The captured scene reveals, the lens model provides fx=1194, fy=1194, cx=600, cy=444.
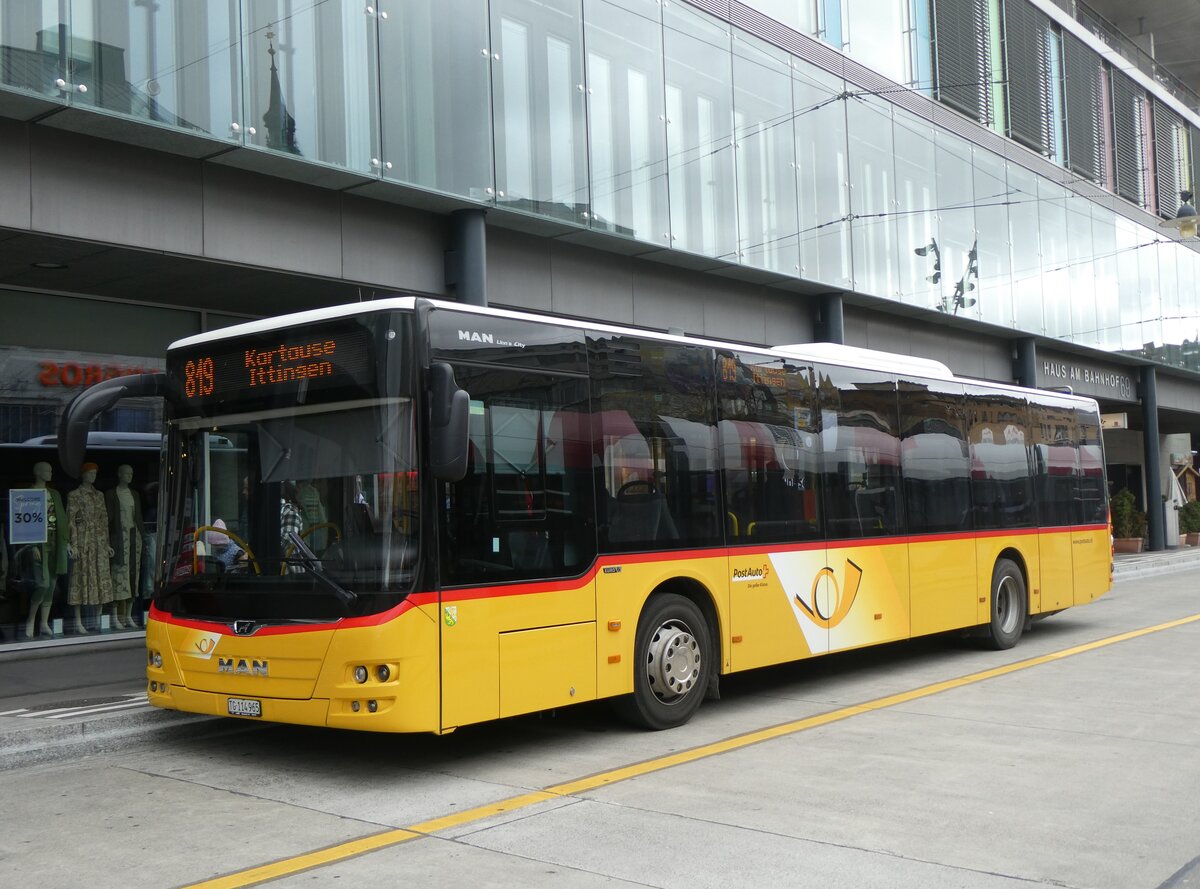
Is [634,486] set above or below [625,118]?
below

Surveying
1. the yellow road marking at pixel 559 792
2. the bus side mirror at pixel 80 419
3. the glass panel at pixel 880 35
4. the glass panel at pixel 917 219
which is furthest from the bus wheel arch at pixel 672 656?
the glass panel at pixel 880 35

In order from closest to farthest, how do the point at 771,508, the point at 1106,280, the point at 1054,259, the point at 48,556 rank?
the point at 771,508 < the point at 48,556 < the point at 1054,259 < the point at 1106,280

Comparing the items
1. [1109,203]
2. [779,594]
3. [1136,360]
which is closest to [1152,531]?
[1136,360]

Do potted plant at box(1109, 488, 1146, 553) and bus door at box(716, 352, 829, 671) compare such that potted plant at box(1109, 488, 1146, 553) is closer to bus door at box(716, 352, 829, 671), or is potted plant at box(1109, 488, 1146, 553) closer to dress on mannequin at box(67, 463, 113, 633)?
bus door at box(716, 352, 829, 671)

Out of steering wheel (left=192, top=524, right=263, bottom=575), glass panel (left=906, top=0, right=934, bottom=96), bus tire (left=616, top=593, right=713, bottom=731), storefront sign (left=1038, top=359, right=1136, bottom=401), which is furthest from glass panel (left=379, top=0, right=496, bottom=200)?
storefront sign (left=1038, top=359, right=1136, bottom=401)

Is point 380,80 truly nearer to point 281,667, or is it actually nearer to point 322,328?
point 322,328

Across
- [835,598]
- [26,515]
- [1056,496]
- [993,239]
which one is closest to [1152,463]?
[993,239]

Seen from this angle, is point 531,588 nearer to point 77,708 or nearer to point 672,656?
point 672,656

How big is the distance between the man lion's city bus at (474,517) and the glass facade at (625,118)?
3.91 metres

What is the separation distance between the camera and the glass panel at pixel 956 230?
75.6 ft

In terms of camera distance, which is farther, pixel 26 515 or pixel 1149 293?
pixel 1149 293

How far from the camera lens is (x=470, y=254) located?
13.6m

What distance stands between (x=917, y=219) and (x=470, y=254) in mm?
11531

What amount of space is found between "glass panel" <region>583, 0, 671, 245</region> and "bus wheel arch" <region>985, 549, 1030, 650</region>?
610 cm
